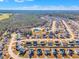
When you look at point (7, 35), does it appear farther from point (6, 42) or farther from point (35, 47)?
point (35, 47)

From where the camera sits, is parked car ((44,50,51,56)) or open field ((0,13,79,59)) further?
parked car ((44,50,51,56))

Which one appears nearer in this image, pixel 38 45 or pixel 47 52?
pixel 47 52

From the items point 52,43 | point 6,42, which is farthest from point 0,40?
point 52,43

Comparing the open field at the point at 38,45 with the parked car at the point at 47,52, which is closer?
the open field at the point at 38,45

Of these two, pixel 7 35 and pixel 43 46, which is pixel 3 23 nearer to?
pixel 7 35

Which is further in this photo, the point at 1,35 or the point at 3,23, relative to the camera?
the point at 3,23

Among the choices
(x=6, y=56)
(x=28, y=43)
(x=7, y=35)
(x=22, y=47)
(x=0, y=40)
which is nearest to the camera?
(x=6, y=56)

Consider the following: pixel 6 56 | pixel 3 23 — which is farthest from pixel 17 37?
pixel 3 23

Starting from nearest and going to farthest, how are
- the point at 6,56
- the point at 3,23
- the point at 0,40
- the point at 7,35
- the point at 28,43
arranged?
1. the point at 6,56
2. the point at 28,43
3. the point at 0,40
4. the point at 7,35
5. the point at 3,23

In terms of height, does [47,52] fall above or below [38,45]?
below
